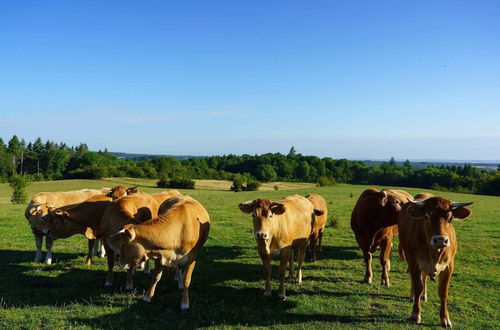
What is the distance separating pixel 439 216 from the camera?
222 inches

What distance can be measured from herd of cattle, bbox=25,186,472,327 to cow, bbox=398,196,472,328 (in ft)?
0.05

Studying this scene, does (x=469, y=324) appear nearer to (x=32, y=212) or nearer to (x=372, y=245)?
(x=372, y=245)

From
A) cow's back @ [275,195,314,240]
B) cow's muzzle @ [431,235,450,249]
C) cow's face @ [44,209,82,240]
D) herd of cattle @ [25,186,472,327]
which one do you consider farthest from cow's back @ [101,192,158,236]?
cow's muzzle @ [431,235,450,249]

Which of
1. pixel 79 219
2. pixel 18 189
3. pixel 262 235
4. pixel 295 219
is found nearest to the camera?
pixel 262 235

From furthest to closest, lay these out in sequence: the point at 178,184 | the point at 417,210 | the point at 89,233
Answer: the point at 178,184 < the point at 89,233 < the point at 417,210

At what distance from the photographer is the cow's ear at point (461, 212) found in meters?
5.64

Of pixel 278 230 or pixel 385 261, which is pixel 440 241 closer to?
pixel 278 230

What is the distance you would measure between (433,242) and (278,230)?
121 inches

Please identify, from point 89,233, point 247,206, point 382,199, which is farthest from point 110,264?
point 382,199

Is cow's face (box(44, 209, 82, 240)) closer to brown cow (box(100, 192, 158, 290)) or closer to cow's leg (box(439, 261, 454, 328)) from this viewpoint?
brown cow (box(100, 192, 158, 290))

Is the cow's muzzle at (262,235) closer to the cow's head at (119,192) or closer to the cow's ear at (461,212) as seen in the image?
the cow's ear at (461,212)

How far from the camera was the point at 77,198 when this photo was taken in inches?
442

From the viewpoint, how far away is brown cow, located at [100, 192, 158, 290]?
781 cm

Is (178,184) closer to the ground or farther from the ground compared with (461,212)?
closer to the ground
